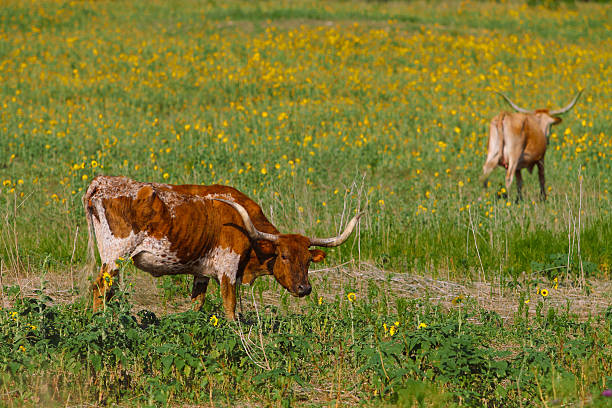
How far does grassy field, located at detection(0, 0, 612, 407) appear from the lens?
597 centimetres

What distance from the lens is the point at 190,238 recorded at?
6.97 m

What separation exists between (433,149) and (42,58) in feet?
45.7

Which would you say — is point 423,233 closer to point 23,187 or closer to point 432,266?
point 432,266

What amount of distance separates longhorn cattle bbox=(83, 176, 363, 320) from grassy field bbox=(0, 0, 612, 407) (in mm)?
451

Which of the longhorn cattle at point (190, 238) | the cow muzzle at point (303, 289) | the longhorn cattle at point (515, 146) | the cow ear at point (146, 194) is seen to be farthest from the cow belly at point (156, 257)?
the longhorn cattle at point (515, 146)

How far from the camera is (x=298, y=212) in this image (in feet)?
37.3

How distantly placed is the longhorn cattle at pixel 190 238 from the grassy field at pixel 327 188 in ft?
1.48

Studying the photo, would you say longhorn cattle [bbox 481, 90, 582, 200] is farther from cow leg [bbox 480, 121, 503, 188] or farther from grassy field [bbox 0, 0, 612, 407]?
grassy field [bbox 0, 0, 612, 407]

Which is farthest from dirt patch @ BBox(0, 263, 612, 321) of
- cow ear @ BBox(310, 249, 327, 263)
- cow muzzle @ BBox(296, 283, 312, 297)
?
cow muzzle @ BBox(296, 283, 312, 297)

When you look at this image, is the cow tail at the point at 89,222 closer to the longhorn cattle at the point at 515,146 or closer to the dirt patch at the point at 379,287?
the dirt patch at the point at 379,287

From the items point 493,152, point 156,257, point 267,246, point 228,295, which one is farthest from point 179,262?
point 493,152

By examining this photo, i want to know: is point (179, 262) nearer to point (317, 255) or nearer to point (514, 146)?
point (317, 255)

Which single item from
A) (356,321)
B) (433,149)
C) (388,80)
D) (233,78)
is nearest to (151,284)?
(356,321)

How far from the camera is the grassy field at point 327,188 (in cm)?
597
